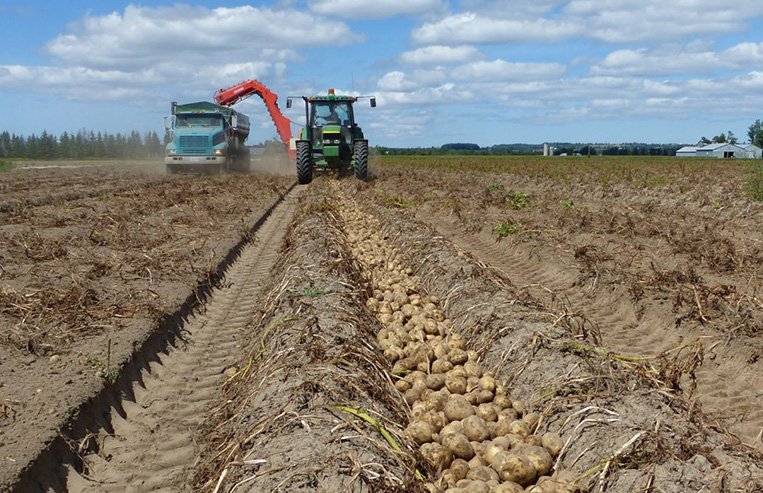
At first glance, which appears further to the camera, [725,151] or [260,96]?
[725,151]

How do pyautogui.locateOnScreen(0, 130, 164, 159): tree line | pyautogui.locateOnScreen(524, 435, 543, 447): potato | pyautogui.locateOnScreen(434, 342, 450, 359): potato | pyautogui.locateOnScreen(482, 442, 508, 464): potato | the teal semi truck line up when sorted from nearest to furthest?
1. pyautogui.locateOnScreen(482, 442, 508, 464): potato
2. pyautogui.locateOnScreen(524, 435, 543, 447): potato
3. pyautogui.locateOnScreen(434, 342, 450, 359): potato
4. the teal semi truck
5. pyautogui.locateOnScreen(0, 130, 164, 159): tree line

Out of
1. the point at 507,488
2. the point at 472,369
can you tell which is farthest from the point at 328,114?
the point at 507,488

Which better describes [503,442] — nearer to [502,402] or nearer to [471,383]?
[502,402]

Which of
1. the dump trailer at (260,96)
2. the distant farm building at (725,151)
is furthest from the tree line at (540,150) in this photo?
the dump trailer at (260,96)

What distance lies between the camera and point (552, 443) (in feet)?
12.5

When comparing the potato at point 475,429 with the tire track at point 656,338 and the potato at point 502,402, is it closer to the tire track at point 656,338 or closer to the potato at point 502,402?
the potato at point 502,402

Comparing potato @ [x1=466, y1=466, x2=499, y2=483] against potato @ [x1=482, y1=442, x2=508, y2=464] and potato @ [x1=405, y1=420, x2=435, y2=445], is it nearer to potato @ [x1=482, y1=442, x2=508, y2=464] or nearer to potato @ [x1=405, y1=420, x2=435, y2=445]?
potato @ [x1=482, y1=442, x2=508, y2=464]

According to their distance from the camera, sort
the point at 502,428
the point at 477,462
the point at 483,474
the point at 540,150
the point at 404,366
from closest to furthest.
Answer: the point at 483,474 → the point at 477,462 → the point at 502,428 → the point at 404,366 → the point at 540,150

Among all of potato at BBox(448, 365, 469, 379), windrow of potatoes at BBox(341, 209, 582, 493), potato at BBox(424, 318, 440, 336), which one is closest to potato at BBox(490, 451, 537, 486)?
windrow of potatoes at BBox(341, 209, 582, 493)

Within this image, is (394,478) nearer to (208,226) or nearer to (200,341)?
(200,341)

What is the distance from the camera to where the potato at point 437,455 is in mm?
3697

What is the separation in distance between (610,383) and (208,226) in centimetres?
978

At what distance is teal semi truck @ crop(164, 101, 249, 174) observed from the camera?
2566 cm

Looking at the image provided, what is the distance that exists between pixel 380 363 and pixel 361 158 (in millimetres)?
17350
